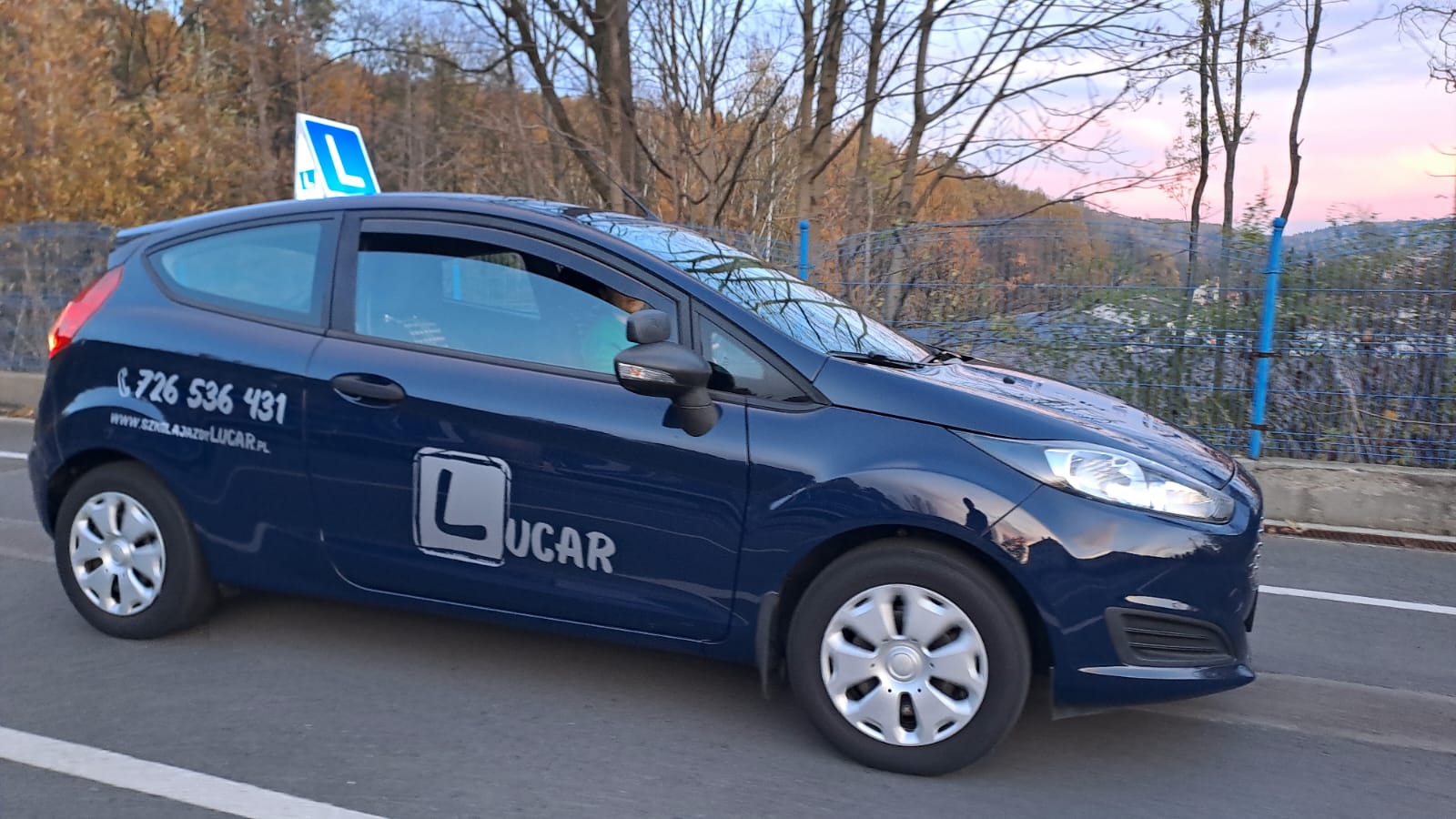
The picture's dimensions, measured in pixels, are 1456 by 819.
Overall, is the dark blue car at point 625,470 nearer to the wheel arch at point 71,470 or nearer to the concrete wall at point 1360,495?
the wheel arch at point 71,470

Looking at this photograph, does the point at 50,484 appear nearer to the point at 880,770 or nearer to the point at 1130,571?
the point at 880,770

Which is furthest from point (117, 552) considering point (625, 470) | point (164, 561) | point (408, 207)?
point (625, 470)

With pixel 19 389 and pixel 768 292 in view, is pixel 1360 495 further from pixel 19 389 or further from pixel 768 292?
pixel 19 389

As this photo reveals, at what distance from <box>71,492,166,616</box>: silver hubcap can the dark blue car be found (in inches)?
0.5

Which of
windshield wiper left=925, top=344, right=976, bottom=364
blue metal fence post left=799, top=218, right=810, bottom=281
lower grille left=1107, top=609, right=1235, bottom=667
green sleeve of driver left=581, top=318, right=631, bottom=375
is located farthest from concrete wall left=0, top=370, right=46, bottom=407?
lower grille left=1107, top=609, right=1235, bottom=667

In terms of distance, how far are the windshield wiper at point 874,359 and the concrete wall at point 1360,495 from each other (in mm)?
3924

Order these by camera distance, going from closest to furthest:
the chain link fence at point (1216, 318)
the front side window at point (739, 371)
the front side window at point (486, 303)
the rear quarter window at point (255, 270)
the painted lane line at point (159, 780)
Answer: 1. the painted lane line at point (159, 780)
2. the front side window at point (739, 371)
3. the front side window at point (486, 303)
4. the rear quarter window at point (255, 270)
5. the chain link fence at point (1216, 318)

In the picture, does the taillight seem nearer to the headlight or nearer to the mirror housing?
the mirror housing

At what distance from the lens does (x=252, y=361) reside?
392 centimetres

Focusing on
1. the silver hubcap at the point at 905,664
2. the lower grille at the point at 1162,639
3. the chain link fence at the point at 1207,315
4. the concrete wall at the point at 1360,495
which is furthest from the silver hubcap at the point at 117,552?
the concrete wall at the point at 1360,495

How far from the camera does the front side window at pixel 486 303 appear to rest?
362 cm

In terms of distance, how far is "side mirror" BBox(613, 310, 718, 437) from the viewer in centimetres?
331

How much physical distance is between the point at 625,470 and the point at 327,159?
21.7ft

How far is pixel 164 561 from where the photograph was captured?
4074 millimetres
